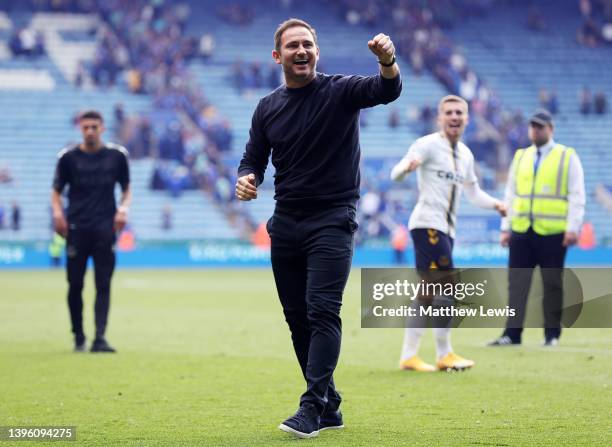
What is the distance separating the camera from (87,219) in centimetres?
1169

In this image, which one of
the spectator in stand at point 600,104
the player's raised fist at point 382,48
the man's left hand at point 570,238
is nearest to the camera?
the player's raised fist at point 382,48

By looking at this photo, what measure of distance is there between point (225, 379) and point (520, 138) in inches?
1242

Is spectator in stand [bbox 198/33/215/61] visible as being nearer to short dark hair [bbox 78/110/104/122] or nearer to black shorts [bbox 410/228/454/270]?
short dark hair [bbox 78/110/104/122]

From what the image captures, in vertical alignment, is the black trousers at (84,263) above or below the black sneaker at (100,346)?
above

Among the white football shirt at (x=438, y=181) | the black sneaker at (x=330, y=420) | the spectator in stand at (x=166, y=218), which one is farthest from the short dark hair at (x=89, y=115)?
the spectator in stand at (x=166, y=218)

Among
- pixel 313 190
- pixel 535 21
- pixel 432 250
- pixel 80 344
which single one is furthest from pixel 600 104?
pixel 313 190

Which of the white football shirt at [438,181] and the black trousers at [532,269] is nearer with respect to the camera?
→ the white football shirt at [438,181]

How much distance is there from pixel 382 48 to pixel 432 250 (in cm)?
423

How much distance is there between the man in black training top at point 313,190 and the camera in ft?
20.4

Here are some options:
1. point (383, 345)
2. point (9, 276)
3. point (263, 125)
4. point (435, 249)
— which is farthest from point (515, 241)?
point (9, 276)

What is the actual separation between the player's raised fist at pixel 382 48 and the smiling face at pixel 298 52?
535mm

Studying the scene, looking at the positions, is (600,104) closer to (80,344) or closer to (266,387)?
(80,344)

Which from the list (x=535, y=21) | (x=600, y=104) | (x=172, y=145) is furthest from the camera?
(x=535, y=21)

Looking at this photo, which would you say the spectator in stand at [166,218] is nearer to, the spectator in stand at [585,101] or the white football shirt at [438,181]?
the spectator in stand at [585,101]
